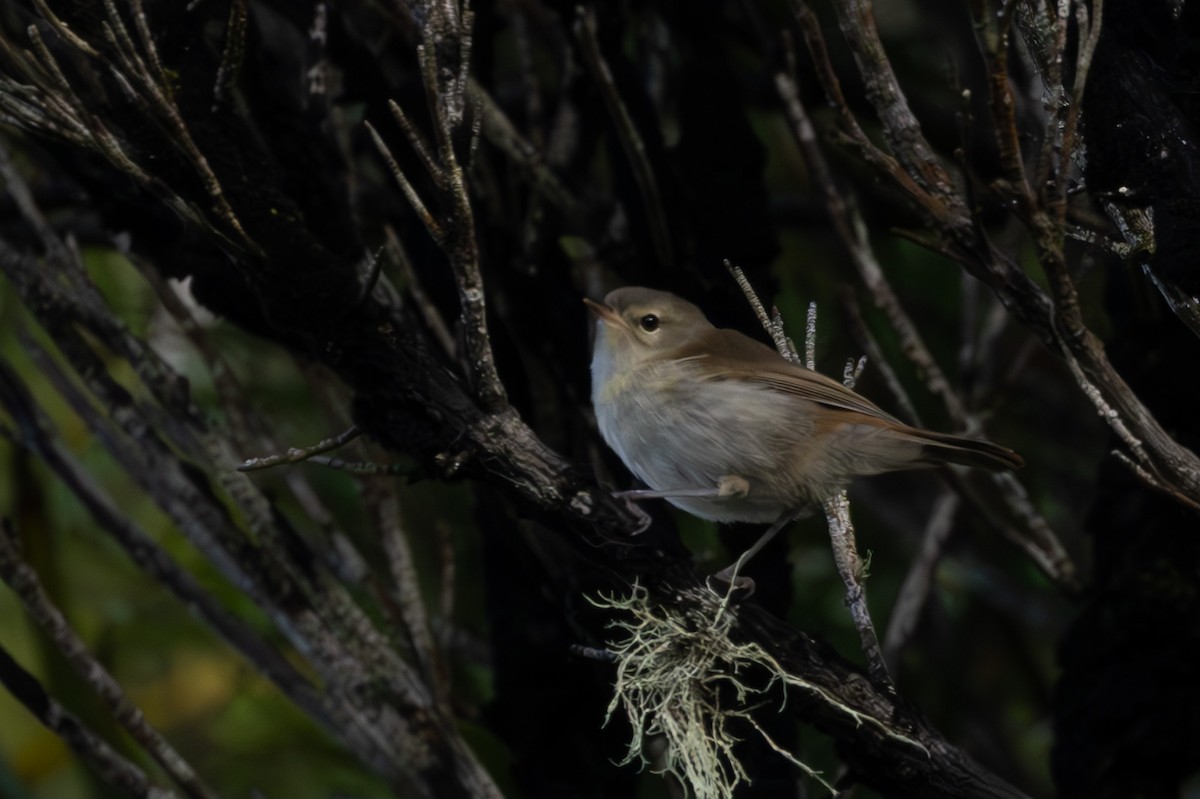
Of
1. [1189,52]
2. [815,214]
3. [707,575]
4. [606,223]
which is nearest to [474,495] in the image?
[606,223]

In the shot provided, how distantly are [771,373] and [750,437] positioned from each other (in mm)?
114

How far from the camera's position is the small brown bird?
84.4 inches

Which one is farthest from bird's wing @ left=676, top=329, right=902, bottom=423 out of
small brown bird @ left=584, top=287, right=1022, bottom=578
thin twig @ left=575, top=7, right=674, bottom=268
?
thin twig @ left=575, top=7, right=674, bottom=268

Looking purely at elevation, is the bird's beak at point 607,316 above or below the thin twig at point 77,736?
above

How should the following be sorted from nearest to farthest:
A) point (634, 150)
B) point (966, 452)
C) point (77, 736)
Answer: point (966, 452), point (77, 736), point (634, 150)

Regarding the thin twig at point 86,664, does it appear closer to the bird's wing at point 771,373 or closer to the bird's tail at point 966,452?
the bird's wing at point 771,373

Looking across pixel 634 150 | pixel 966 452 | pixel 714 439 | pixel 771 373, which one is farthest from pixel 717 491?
pixel 634 150

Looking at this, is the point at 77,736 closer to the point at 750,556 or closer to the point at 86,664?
the point at 86,664

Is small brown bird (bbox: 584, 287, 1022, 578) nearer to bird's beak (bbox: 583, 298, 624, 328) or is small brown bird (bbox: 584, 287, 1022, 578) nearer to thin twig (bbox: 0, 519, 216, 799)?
bird's beak (bbox: 583, 298, 624, 328)

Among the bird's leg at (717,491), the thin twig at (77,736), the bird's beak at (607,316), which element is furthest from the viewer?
the thin twig at (77,736)

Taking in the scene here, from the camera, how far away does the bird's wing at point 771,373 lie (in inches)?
84.9

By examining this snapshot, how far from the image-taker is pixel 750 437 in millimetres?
2156

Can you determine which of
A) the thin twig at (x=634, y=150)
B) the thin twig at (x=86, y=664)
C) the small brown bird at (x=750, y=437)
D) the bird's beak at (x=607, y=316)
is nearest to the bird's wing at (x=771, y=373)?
the small brown bird at (x=750, y=437)

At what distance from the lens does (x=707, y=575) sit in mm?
2334
